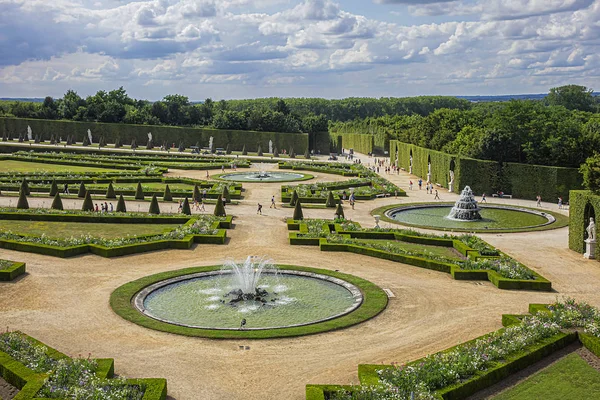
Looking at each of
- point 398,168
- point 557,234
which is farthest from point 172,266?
point 398,168

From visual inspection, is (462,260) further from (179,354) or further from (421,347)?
(179,354)

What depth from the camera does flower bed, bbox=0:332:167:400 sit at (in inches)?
647

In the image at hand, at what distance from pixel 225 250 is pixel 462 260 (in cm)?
1200

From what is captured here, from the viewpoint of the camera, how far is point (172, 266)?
30969mm

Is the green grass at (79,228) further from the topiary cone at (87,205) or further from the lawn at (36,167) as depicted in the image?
the lawn at (36,167)

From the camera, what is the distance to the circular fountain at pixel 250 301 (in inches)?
894

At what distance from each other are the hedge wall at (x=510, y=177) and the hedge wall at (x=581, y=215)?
56.3 ft

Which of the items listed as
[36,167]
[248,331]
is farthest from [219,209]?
[36,167]

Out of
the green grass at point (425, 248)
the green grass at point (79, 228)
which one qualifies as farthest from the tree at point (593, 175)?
the green grass at point (79, 228)

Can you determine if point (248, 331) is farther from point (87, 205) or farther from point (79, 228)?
point (87, 205)

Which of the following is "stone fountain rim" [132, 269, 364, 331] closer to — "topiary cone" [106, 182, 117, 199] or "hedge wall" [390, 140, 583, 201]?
"topiary cone" [106, 182, 117, 199]

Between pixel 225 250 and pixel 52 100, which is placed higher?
pixel 52 100

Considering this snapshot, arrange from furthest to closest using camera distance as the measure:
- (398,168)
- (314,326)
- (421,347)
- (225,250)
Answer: (398,168) → (225,250) → (314,326) → (421,347)

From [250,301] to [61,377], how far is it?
9658mm
